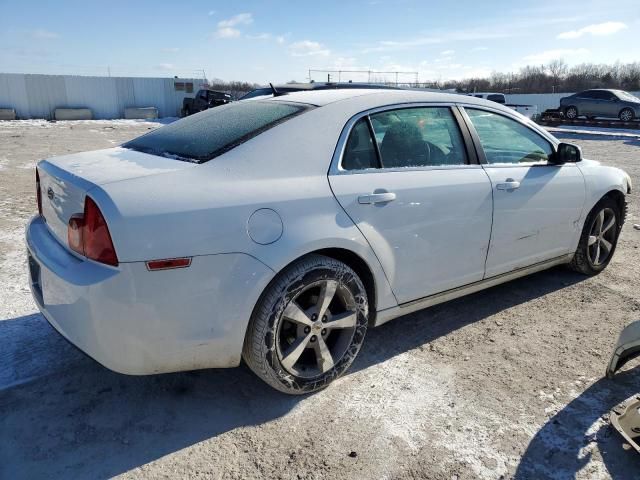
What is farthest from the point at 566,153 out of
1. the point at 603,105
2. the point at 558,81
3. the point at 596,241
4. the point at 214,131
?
the point at 558,81

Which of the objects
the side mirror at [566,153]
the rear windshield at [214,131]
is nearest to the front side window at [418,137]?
the rear windshield at [214,131]

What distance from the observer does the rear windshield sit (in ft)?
8.73

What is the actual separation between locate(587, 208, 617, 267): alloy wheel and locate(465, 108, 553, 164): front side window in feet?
3.20

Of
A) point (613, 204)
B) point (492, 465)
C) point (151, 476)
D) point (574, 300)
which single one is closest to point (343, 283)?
point (492, 465)

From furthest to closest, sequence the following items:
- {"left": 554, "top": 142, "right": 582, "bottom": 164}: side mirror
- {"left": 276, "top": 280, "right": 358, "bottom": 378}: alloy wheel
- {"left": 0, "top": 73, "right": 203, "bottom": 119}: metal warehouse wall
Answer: {"left": 0, "top": 73, "right": 203, "bottom": 119}: metal warehouse wall, {"left": 554, "top": 142, "right": 582, "bottom": 164}: side mirror, {"left": 276, "top": 280, "right": 358, "bottom": 378}: alloy wheel

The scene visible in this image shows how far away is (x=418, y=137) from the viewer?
3227 mm

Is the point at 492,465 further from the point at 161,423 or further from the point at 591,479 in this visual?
the point at 161,423

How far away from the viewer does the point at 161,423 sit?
2541 millimetres

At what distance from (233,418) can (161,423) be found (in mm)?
360

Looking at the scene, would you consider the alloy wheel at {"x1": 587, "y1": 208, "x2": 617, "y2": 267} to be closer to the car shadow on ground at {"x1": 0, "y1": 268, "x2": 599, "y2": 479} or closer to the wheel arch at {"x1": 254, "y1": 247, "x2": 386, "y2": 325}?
the car shadow on ground at {"x1": 0, "y1": 268, "x2": 599, "y2": 479}

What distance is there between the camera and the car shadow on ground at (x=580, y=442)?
7.47 ft

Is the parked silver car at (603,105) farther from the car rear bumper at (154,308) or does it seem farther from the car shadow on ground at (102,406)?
the car rear bumper at (154,308)

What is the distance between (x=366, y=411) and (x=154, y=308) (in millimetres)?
1245

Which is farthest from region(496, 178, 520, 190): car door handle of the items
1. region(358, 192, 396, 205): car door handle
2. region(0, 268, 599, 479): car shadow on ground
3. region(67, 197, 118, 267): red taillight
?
region(67, 197, 118, 267): red taillight
